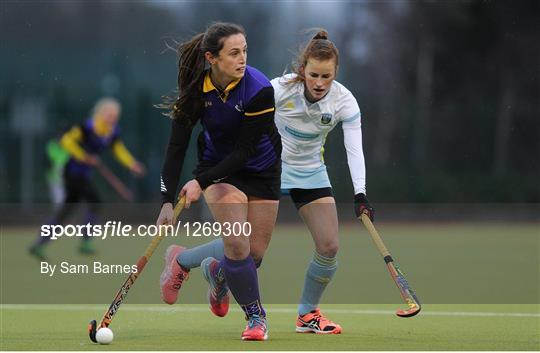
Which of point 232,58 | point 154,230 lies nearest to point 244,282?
point 232,58

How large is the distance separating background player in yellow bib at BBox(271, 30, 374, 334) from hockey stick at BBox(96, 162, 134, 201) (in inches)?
570

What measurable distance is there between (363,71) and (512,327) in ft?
50.3

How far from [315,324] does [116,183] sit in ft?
48.9

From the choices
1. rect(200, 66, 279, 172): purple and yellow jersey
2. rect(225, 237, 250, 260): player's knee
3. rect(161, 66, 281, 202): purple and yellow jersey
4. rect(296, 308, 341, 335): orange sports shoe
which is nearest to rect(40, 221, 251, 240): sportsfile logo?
rect(225, 237, 250, 260): player's knee

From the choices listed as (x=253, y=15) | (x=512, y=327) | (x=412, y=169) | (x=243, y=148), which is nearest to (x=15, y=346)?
(x=243, y=148)

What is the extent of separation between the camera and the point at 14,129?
22484 mm

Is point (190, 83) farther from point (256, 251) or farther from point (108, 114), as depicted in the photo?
point (108, 114)

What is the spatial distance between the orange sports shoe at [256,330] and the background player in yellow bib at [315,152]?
2.09 feet

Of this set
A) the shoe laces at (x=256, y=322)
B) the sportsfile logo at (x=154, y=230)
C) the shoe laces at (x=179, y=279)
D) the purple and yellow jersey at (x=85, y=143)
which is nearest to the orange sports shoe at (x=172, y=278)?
the shoe laces at (x=179, y=279)

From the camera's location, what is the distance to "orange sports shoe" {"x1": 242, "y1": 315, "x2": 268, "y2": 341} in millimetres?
6742

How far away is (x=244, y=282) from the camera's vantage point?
22.0 ft

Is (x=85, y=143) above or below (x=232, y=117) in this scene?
below

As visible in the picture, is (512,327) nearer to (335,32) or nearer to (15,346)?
(15,346)

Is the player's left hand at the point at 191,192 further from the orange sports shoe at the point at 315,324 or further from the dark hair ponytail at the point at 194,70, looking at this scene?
the orange sports shoe at the point at 315,324
